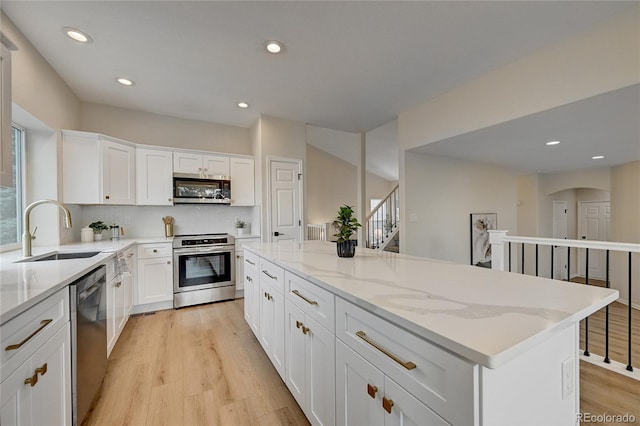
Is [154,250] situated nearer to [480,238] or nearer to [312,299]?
[312,299]

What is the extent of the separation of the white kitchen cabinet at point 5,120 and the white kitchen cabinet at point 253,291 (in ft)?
4.88

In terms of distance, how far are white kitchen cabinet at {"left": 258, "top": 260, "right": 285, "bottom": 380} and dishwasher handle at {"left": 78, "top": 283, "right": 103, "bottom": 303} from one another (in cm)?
105

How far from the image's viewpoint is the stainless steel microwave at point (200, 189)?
357 centimetres

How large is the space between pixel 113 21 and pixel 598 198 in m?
9.89

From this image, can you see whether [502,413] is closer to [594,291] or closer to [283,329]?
[594,291]

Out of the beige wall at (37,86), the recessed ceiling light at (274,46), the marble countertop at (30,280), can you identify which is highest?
the recessed ceiling light at (274,46)

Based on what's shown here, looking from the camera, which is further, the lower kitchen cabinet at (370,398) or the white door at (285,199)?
the white door at (285,199)

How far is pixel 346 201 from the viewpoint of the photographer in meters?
7.83

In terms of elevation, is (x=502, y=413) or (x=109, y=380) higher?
(x=502, y=413)

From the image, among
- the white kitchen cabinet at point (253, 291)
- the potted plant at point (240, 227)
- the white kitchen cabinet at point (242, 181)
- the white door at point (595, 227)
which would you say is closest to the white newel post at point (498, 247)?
the white kitchen cabinet at point (253, 291)

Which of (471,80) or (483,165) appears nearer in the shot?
(471,80)

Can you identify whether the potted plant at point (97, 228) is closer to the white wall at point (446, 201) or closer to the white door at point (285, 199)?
the white door at point (285, 199)

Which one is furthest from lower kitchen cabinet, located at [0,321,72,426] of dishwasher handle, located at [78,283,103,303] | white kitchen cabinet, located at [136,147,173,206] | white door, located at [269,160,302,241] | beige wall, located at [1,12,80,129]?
white door, located at [269,160,302,241]

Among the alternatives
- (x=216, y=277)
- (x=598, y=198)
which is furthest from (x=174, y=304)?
(x=598, y=198)
